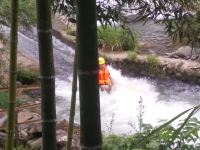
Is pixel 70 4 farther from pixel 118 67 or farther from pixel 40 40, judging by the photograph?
pixel 118 67

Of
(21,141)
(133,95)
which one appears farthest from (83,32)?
(133,95)

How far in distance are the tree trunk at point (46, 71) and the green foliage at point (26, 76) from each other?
7.22 metres

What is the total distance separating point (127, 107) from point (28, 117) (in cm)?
310

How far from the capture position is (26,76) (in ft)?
31.0

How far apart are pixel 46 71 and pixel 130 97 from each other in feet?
24.4

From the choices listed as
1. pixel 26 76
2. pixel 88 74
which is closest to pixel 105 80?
pixel 26 76

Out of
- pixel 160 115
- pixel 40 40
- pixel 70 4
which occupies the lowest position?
pixel 160 115

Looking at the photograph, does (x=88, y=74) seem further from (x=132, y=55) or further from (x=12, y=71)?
(x=132, y=55)

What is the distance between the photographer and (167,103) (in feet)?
29.6

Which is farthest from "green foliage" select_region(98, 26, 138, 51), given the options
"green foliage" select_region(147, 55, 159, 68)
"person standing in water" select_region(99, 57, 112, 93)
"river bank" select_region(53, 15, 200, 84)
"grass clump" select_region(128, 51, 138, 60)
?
"person standing in water" select_region(99, 57, 112, 93)

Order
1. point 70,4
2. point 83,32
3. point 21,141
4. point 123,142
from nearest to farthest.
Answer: point 83,32 → point 70,4 → point 123,142 → point 21,141

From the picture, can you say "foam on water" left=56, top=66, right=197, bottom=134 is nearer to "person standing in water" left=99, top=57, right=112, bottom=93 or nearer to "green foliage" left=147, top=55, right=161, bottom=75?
"person standing in water" left=99, top=57, right=112, bottom=93

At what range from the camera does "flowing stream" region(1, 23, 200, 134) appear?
26.6 feet

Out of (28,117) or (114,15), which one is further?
(28,117)
